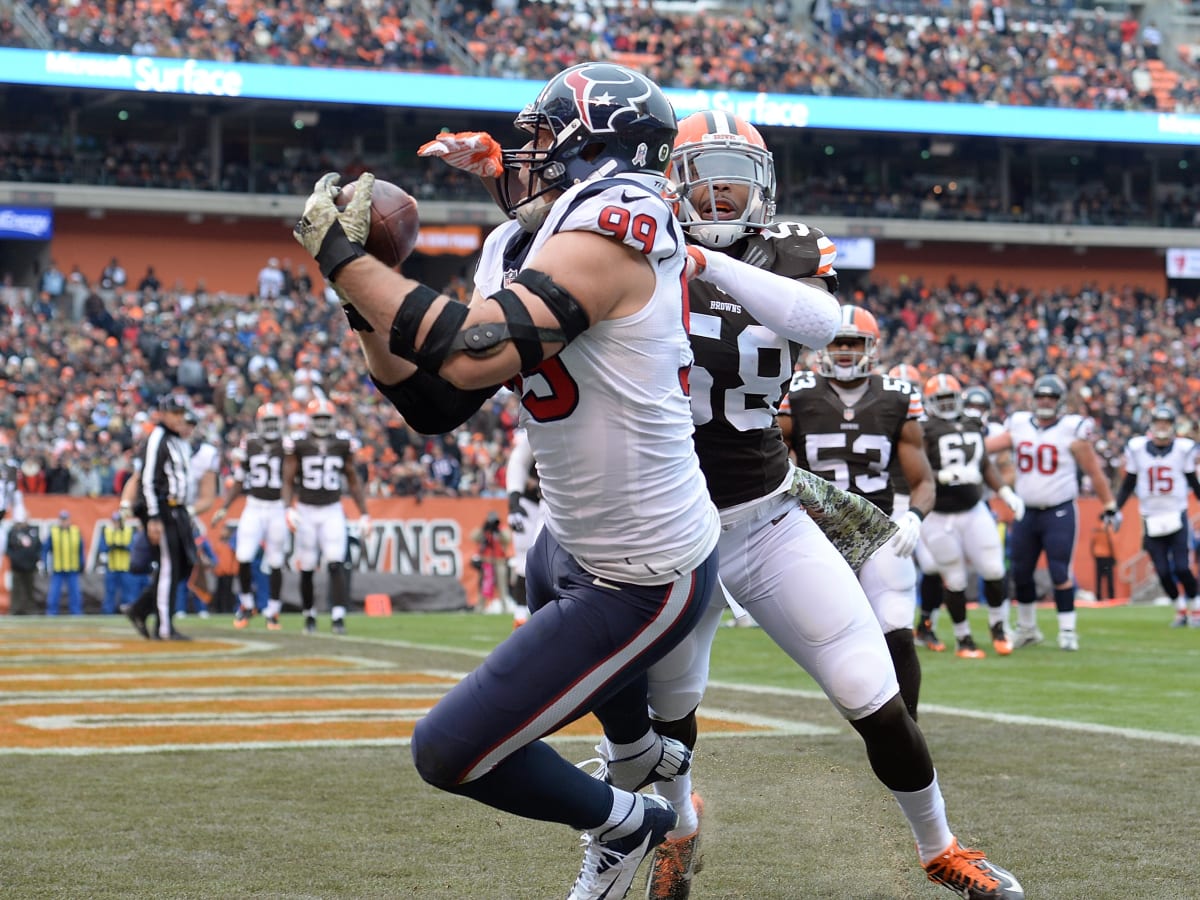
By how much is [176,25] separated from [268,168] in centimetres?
333

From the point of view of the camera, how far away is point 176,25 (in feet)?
94.3

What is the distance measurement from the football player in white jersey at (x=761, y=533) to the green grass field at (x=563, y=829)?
0.34m

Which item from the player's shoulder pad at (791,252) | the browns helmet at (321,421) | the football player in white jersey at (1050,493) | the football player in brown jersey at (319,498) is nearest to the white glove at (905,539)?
the player's shoulder pad at (791,252)

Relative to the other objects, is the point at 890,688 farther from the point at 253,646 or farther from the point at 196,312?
the point at 196,312

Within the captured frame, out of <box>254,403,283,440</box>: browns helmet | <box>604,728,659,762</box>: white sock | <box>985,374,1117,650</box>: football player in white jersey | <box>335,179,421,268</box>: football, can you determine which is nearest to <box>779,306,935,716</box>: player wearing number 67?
<box>604,728,659,762</box>: white sock

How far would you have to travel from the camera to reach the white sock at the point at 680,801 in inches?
161

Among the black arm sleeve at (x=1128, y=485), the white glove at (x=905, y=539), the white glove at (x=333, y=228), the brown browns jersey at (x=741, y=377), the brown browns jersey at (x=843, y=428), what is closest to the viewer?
the white glove at (x=333, y=228)

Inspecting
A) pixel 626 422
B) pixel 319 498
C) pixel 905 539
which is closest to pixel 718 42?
pixel 319 498

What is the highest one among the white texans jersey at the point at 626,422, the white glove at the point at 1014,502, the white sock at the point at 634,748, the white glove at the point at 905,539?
the white texans jersey at the point at 626,422

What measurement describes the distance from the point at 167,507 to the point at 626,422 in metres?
9.36

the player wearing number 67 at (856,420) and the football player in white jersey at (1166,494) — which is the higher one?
the player wearing number 67 at (856,420)

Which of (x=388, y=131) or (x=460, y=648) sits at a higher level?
(x=388, y=131)

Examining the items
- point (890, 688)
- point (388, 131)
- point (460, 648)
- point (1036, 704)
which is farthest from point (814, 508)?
point (388, 131)

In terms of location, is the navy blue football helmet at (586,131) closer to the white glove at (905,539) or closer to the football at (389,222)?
the football at (389,222)
